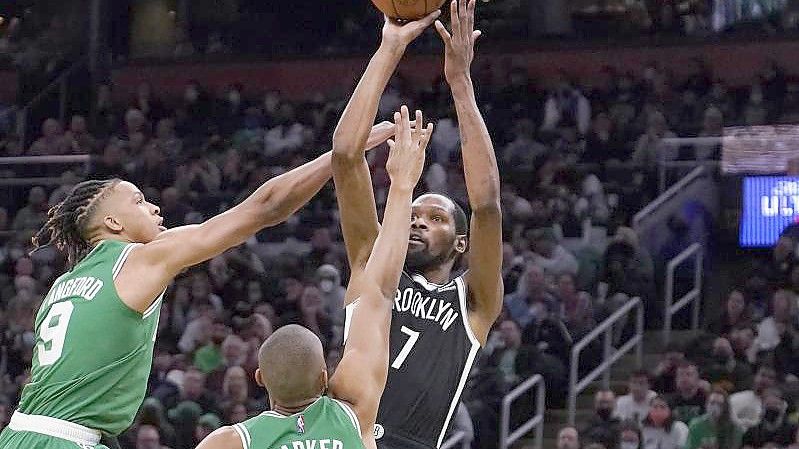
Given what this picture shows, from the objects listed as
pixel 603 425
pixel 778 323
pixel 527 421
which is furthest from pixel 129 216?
pixel 778 323

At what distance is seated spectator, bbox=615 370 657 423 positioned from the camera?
432 inches

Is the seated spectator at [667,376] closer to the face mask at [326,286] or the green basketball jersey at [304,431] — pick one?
the face mask at [326,286]

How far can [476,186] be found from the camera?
5.12 meters

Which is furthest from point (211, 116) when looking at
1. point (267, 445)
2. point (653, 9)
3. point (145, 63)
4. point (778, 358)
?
point (267, 445)

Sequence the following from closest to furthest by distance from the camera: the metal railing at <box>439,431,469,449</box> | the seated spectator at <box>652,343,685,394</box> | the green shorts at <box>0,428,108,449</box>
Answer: the green shorts at <box>0,428,108,449</box> → the metal railing at <box>439,431,469,449</box> → the seated spectator at <box>652,343,685,394</box>

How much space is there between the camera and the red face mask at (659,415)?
34.9 feet

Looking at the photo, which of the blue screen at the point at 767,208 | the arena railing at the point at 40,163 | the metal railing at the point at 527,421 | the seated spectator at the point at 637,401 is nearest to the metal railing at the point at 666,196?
the blue screen at the point at 767,208

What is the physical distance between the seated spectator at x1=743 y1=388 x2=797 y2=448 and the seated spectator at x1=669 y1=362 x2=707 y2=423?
46 cm

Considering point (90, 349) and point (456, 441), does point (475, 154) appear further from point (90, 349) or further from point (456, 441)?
point (456, 441)

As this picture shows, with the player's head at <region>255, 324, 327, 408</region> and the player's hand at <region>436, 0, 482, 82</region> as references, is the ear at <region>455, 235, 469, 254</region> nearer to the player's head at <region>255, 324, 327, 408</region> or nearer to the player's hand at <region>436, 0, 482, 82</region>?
the player's hand at <region>436, 0, 482, 82</region>

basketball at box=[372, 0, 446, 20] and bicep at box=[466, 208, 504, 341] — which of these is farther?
bicep at box=[466, 208, 504, 341]

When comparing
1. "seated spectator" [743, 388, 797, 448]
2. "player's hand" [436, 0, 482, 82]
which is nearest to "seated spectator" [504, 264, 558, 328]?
"seated spectator" [743, 388, 797, 448]

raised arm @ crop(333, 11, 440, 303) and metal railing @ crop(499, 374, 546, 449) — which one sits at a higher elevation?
raised arm @ crop(333, 11, 440, 303)

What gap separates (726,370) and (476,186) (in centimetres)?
656
